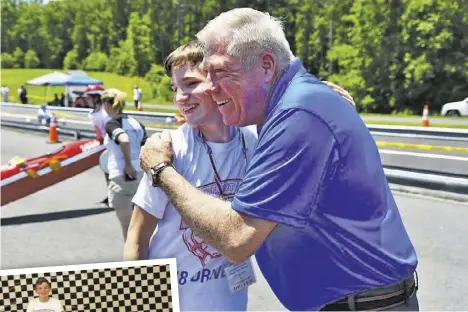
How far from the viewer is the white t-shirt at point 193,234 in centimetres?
229

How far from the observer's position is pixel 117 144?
5.90 m

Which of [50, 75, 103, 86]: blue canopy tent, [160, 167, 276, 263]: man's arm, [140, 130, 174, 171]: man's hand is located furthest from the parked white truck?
[160, 167, 276, 263]: man's arm

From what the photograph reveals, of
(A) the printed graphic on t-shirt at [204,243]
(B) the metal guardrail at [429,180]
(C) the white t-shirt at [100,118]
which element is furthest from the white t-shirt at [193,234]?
(B) the metal guardrail at [429,180]

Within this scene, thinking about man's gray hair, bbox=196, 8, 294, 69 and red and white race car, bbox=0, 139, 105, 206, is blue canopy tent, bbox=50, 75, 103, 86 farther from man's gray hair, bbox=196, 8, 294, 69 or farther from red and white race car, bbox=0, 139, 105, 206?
man's gray hair, bbox=196, 8, 294, 69

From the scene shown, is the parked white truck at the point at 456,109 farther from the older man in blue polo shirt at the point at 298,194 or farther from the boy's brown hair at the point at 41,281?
the boy's brown hair at the point at 41,281

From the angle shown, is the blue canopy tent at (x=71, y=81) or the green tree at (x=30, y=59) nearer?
the blue canopy tent at (x=71, y=81)

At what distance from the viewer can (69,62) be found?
82125 mm

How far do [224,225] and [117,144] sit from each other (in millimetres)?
4362

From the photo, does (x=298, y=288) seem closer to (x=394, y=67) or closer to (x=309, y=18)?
(x=394, y=67)

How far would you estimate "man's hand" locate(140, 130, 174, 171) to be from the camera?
2.04 m

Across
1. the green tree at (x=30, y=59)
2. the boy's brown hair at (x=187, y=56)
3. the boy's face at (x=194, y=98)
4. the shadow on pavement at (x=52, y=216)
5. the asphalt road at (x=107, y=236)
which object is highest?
the boy's brown hair at (x=187, y=56)

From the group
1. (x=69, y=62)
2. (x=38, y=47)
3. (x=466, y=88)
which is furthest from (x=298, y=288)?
(x=38, y=47)

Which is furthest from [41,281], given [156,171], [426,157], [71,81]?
[71,81]

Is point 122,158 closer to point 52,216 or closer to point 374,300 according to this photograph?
point 52,216
